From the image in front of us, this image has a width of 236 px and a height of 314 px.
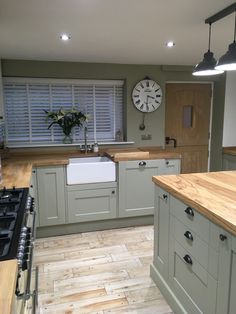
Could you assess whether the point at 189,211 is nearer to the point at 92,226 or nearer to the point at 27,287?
the point at 27,287

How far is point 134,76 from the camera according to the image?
385 centimetres

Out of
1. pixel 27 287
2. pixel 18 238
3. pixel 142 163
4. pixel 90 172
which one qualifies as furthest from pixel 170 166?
pixel 18 238

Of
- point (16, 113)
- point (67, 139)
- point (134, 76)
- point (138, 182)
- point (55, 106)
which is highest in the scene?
point (134, 76)

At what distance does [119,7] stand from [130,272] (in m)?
2.20

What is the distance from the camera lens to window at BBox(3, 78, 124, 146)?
360 cm

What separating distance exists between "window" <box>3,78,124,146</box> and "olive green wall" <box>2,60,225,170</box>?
117 millimetres

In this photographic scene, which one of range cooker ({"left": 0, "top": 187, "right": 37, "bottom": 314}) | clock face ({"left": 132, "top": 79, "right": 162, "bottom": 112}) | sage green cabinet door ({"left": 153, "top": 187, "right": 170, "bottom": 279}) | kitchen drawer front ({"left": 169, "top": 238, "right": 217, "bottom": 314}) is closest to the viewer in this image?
range cooker ({"left": 0, "top": 187, "right": 37, "bottom": 314})

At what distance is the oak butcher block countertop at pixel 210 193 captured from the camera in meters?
1.34

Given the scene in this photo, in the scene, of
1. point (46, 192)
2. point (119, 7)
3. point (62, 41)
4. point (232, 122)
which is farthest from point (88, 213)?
point (232, 122)

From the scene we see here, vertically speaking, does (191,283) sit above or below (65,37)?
below

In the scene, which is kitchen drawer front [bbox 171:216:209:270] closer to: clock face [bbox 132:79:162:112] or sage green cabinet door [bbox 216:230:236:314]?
sage green cabinet door [bbox 216:230:236:314]

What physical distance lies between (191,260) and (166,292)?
1.79 feet

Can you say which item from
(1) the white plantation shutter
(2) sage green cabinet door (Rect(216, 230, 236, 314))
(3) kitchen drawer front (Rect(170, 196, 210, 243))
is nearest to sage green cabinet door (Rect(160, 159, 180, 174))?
(3) kitchen drawer front (Rect(170, 196, 210, 243))

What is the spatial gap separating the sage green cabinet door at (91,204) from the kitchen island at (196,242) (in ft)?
3.77
